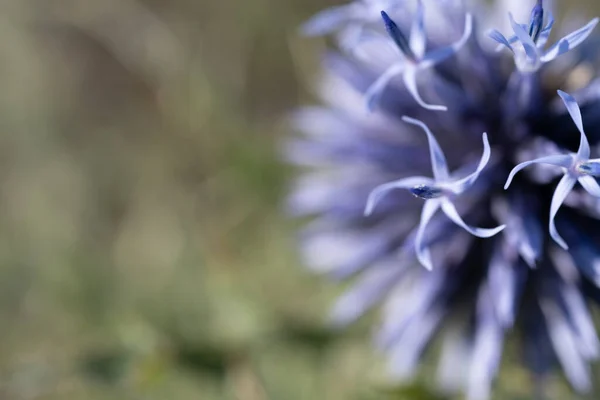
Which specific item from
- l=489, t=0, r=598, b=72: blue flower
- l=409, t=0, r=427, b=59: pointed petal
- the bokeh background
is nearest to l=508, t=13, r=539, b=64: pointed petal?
l=489, t=0, r=598, b=72: blue flower

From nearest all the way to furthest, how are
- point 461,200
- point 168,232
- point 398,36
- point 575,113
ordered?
point 575,113 → point 398,36 → point 461,200 → point 168,232

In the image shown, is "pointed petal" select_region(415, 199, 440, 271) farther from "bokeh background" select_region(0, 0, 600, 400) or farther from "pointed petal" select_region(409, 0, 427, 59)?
"bokeh background" select_region(0, 0, 600, 400)

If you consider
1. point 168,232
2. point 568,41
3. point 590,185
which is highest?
point 168,232

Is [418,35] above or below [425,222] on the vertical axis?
above

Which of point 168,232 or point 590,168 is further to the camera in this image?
point 168,232

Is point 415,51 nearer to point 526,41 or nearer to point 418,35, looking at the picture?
point 418,35

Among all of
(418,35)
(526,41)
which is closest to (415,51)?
(418,35)

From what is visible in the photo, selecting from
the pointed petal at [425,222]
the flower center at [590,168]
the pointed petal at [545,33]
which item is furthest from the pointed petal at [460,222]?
the pointed petal at [545,33]

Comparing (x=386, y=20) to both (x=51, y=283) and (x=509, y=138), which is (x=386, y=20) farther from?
(x=51, y=283)

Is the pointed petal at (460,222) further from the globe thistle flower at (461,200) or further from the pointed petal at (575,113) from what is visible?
the pointed petal at (575,113)
